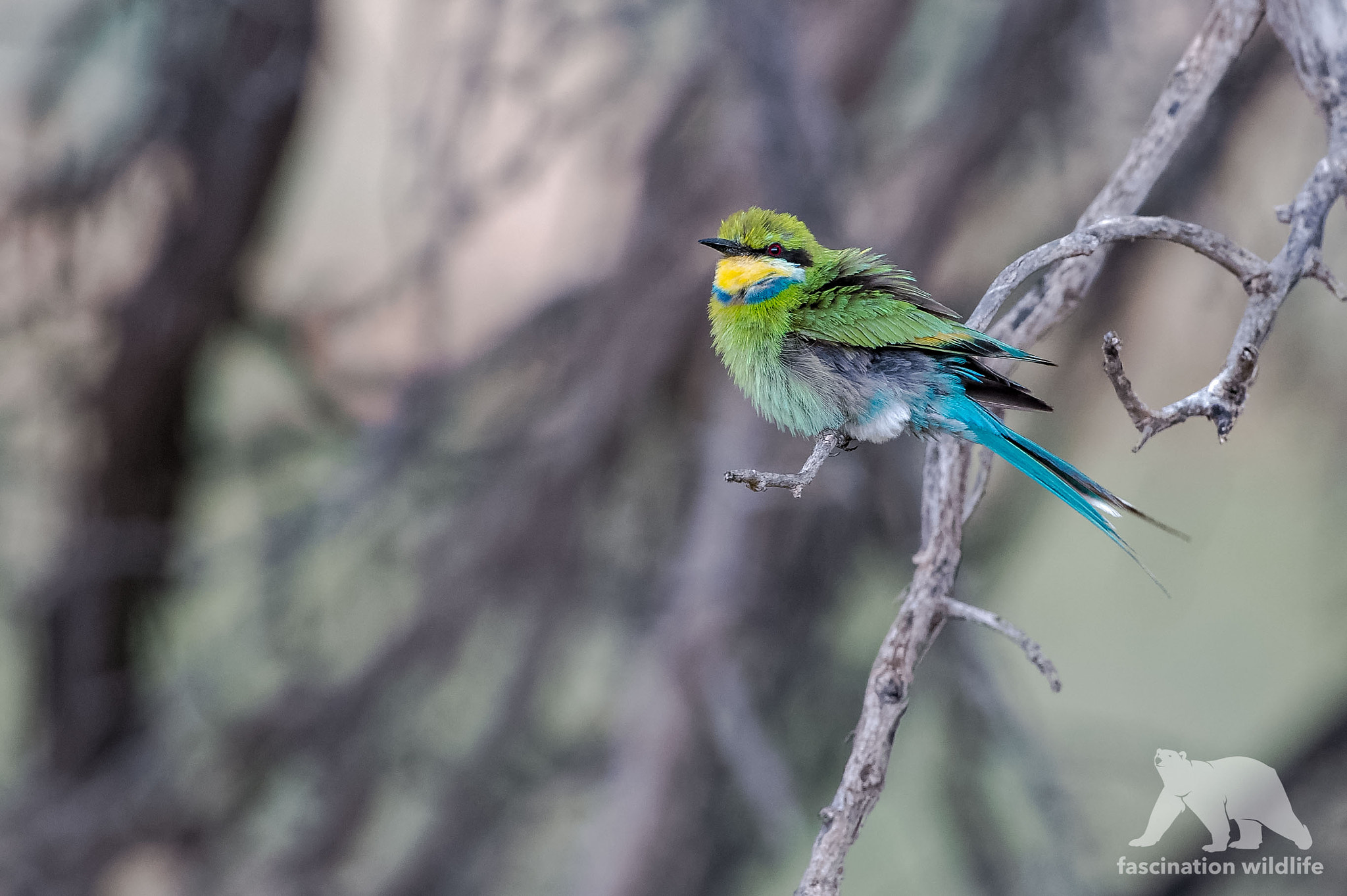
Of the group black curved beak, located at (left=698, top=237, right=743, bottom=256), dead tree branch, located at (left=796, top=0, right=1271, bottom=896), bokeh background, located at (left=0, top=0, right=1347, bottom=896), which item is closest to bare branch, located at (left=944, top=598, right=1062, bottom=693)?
dead tree branch, located at (left=796, top=0, right=1271, bottom=896)

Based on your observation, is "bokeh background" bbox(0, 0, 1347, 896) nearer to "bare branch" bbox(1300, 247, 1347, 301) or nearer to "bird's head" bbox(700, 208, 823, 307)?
"bird's head" bbox(700, 208, 823, 307)

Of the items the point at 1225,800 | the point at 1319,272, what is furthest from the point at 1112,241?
the point at 1225,800

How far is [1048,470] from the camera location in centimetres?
108

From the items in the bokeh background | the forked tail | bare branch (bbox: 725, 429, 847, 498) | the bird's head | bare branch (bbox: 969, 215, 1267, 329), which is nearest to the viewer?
bare branch (bbox: 725, 429, 847, 498)

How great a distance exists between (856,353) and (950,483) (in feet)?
0.63

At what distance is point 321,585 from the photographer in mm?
3350

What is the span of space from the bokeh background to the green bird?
117cm

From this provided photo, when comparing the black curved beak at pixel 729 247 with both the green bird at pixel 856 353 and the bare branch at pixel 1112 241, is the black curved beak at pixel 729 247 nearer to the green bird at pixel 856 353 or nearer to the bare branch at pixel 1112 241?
the green bird at pixel 856 353

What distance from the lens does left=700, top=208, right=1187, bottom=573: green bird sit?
107 centimetres

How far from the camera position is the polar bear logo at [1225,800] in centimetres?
156

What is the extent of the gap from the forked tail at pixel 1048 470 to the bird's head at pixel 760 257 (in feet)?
1.04

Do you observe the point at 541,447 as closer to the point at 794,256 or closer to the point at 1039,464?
the point at 794,256

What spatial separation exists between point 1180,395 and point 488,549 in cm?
208

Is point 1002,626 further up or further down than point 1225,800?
further up
